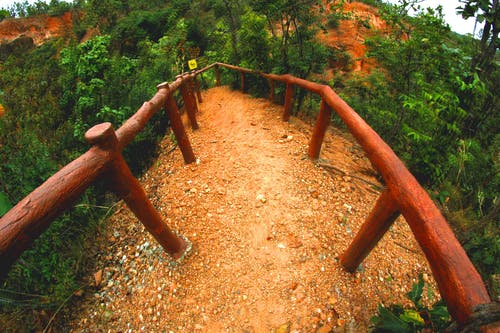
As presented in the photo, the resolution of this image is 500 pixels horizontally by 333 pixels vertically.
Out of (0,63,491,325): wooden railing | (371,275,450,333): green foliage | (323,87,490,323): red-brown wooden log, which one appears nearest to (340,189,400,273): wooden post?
(0,63,491,325): wooden railing

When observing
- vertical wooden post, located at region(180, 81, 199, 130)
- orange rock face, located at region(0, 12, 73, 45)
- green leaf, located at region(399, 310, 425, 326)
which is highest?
green leaf, located at region(399, 310, 425, 326)

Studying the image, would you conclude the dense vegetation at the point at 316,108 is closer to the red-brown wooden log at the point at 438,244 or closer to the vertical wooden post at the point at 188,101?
the vertical wooden post at the point at 188,101

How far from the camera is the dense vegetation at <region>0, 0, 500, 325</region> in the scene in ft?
7.63

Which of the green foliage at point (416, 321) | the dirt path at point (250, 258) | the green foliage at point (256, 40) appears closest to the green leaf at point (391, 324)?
the green foliage at point (416, 321)

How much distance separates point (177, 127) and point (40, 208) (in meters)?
2.18

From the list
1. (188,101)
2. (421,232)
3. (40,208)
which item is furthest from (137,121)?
(188,101)

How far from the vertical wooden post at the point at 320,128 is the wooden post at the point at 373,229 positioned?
1.54m

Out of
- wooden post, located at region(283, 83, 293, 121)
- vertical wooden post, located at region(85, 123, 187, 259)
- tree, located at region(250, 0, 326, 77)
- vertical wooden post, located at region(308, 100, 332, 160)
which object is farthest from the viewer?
tree, located at region(250, 0, 326, 77)

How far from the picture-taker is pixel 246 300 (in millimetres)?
1939

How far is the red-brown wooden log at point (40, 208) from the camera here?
35.7 inches

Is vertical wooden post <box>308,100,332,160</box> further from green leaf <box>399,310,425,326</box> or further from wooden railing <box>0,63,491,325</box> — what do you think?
green leaf <box>399,310,425,326</box>

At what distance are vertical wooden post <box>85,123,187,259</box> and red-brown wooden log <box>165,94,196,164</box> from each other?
139 cm

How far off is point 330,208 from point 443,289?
70.9 inches

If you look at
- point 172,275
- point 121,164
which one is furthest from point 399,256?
point 121,164
